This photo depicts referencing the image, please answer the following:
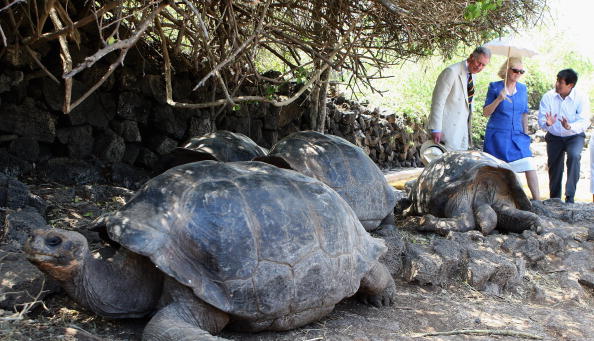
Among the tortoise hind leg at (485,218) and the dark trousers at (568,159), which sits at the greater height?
the dark trousers at (568,159)

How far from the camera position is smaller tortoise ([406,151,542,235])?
15.2ft

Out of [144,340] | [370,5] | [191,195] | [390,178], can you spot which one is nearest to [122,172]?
[370,5]

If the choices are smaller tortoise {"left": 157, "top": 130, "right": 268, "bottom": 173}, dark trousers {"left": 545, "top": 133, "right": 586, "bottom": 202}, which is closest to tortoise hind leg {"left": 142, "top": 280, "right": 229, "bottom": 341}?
smaller tortoise {"left": 157, "top": 130, "right": 268, "bottom": 173}

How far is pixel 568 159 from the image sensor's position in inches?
261

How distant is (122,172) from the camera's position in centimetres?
532

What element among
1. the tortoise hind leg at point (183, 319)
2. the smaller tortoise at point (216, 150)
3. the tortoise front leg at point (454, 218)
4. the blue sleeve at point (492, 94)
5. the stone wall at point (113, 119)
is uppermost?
the blue sleeve at point (492, 94)

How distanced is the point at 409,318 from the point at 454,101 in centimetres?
315

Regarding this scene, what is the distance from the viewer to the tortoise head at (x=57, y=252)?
211 cm

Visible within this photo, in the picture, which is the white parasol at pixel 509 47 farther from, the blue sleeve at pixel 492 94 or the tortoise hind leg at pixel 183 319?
the tortoise hind leg at pixel 183 319

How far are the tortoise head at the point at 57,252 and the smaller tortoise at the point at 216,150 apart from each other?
227 cm

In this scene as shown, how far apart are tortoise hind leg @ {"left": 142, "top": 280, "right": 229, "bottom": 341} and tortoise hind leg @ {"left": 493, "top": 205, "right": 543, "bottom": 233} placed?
3.01 m

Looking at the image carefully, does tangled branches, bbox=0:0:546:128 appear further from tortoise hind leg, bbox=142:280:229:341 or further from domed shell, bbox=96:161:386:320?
tortoise hind leg, bbox=142:280:229:341

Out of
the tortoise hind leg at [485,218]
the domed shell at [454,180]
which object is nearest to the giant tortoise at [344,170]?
the domed shell at [454,180]

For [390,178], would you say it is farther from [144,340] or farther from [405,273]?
[144,340]
